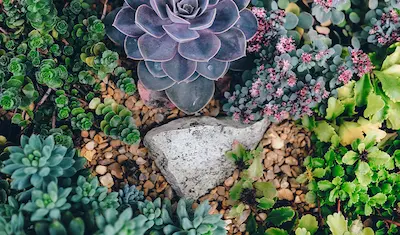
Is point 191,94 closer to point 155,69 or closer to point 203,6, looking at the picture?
point 155,69

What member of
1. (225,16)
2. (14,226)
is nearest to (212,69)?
(225,16)

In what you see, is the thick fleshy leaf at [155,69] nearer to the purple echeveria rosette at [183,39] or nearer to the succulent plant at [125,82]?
the purple echeveria rosette at [183,39]

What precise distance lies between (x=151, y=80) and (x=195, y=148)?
0.39 meters

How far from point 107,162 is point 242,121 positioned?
0.70 m

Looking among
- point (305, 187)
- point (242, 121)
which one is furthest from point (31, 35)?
point (305, 187)

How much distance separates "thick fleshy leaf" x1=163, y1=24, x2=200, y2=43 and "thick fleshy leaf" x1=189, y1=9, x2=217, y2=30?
0.03 meters

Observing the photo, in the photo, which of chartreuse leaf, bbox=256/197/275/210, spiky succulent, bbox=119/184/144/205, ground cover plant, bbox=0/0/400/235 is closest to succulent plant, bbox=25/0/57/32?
ground cover plant, bbox=0/0/400/235

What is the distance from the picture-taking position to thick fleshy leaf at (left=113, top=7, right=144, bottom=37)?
2238mm

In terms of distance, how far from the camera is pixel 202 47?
221 cm

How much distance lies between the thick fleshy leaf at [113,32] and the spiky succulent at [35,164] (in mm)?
717

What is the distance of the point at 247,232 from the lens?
2465 millimetres

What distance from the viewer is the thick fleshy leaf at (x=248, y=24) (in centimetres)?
234

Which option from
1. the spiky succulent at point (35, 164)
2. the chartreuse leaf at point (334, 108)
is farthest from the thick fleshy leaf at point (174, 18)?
the chartreuse leaf at point (334, 108)

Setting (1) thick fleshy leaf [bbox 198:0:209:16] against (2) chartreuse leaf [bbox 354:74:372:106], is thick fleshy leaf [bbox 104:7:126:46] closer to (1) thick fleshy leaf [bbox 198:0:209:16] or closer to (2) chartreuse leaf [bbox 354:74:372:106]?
(1) thick fleshy leaf [bbox 198:0:209:16]
